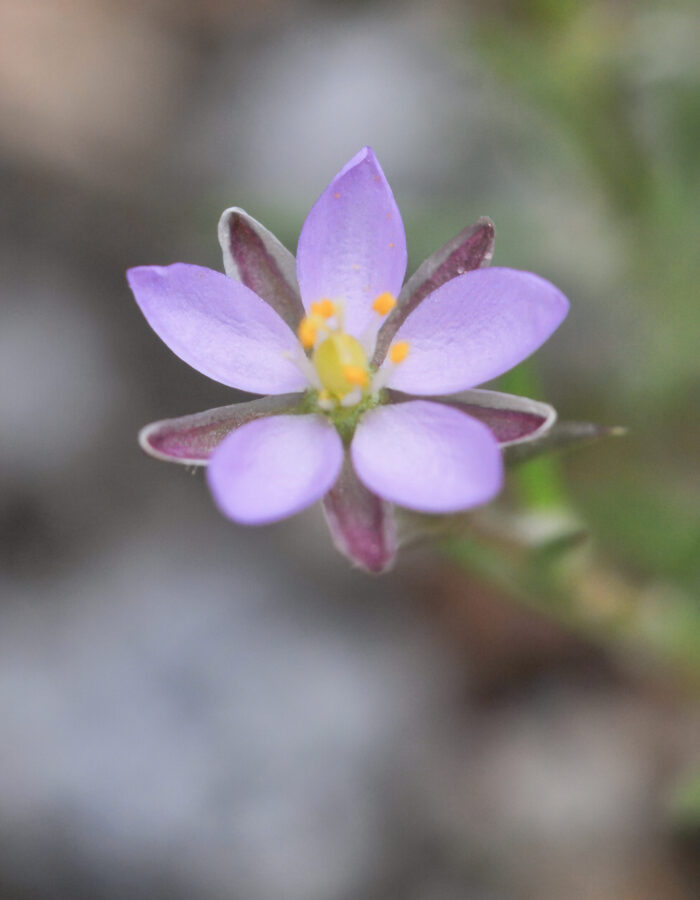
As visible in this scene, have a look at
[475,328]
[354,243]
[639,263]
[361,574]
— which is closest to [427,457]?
[475,328]

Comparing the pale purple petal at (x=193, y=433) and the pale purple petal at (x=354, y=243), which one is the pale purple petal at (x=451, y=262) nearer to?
the pale purple petal at (x=354, y=243)

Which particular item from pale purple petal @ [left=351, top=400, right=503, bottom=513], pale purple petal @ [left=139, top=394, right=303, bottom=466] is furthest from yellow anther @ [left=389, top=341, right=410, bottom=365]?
pale purple petal @ [left=139, top=394, right=303, bottom=466]

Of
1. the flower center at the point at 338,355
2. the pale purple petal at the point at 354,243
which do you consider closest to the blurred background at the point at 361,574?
the flower center at the point at 338,355

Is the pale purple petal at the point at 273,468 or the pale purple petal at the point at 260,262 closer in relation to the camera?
the pale purple petal at the point at 273,468

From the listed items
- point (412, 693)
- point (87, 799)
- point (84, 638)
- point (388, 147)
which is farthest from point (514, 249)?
point (87, 799)

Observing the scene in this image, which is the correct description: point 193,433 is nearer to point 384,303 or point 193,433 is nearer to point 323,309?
point 323,309

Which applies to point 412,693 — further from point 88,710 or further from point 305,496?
point 305,496
